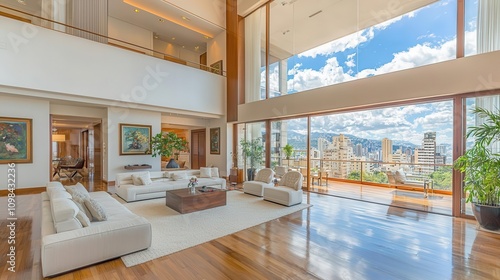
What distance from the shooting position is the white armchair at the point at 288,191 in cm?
539

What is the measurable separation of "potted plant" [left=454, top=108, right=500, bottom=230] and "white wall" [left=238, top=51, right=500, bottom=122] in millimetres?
785

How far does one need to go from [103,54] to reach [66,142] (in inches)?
376

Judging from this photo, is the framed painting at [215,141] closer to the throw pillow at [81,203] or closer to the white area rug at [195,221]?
the white area rug at [195,221]

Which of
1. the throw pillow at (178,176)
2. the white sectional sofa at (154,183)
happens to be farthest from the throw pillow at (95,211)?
the throw pillow at (178,176)

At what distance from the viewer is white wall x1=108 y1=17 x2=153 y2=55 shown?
920 centimetres

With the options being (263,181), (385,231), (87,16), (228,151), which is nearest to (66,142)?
(87,16)

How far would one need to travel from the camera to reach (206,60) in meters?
11.7

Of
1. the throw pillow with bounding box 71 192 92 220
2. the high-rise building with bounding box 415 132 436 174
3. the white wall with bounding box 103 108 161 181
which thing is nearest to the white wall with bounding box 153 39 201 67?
the white wall with bounding box 103 108 161 181

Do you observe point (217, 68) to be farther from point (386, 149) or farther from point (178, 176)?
point (386, 149)

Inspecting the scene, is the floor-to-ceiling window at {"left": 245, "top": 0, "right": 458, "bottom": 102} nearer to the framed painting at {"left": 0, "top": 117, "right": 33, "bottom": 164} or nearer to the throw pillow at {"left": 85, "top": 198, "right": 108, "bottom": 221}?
Result: the throw pillow at {"left": 85, "top": 198, "right": 108, "bottom": 221}

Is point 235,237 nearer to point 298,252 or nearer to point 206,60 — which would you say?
point 298,252

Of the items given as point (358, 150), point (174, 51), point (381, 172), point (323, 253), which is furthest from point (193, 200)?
point (174, 51)

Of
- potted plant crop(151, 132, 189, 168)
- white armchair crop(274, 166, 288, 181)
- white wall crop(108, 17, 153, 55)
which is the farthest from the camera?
white wall crop(108, 17, 153, 55)

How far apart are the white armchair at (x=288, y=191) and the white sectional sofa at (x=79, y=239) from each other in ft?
10.6
